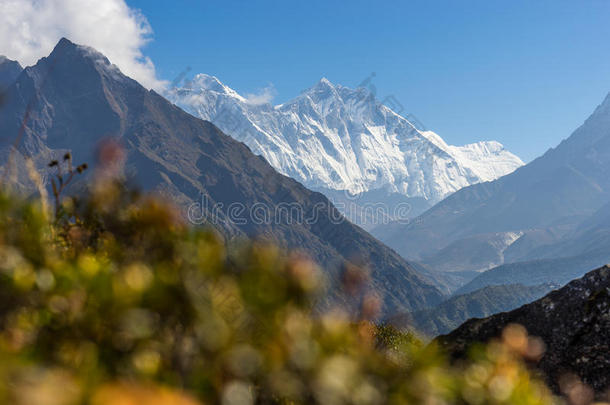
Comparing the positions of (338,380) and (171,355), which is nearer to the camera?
(338,380)

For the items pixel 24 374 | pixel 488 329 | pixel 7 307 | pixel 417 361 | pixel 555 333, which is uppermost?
pixel 555 333

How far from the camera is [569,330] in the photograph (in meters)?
9.72

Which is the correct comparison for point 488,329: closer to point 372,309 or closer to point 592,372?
point 592,372

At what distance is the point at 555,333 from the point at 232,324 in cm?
1006

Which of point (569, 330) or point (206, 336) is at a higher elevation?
point (569, 330)

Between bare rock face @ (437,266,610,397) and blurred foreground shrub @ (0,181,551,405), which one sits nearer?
blurred foreground shrub @ (0,181,551,405)

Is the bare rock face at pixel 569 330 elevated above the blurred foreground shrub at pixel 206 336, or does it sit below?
above

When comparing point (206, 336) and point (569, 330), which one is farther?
point (569, 330)

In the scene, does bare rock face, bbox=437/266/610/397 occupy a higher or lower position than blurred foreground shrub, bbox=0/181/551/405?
higher

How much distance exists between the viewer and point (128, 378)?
2.13 m

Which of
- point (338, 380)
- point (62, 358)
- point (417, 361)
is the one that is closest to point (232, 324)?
point (338, 380)

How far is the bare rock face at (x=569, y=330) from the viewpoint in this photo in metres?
8.46

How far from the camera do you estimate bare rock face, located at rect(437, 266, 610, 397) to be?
8.46m

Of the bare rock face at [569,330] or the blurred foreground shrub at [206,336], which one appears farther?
the bare rock face at [569,330]
